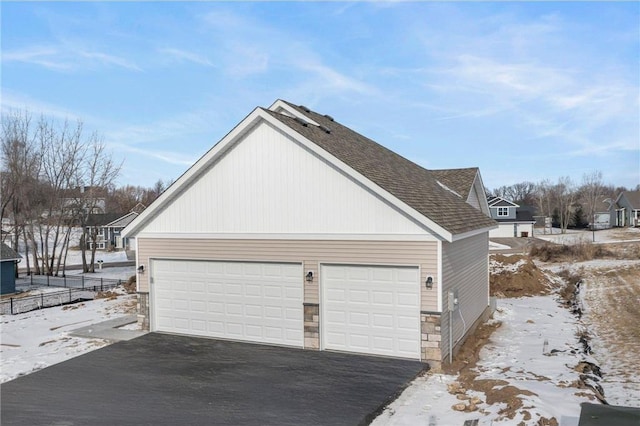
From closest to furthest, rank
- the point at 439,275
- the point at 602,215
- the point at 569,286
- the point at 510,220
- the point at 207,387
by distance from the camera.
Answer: the point at 207,387, the point at 439,275, the point at 569,286, the point at 510,220, the point at 602,215

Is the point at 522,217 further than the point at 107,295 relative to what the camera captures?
Yes

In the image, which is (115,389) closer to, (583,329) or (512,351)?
(512,351)

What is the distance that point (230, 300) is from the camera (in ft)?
41.5

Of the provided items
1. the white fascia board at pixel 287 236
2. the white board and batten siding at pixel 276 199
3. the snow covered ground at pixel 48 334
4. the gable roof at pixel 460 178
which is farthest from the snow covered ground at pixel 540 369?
the snow covered ground at pixel 48 334

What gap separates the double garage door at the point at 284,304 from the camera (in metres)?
10.8

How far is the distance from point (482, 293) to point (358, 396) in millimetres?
8395

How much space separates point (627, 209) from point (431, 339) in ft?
249

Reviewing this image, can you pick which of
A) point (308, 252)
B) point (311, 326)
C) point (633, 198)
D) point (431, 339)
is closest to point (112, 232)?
point (308, 252)

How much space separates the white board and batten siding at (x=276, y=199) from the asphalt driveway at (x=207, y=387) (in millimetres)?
2997

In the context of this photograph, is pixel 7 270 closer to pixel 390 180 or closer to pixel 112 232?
pixel 390 180

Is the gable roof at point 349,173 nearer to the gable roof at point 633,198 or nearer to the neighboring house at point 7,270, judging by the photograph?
the neighboring house at point 7,270

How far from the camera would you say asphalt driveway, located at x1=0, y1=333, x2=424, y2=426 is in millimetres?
7863

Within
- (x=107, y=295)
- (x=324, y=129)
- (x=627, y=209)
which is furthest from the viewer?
(x=627, y=209)

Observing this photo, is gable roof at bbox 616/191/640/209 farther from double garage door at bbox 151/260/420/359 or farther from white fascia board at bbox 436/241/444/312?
double garage door at bbox 151/260/420/359
